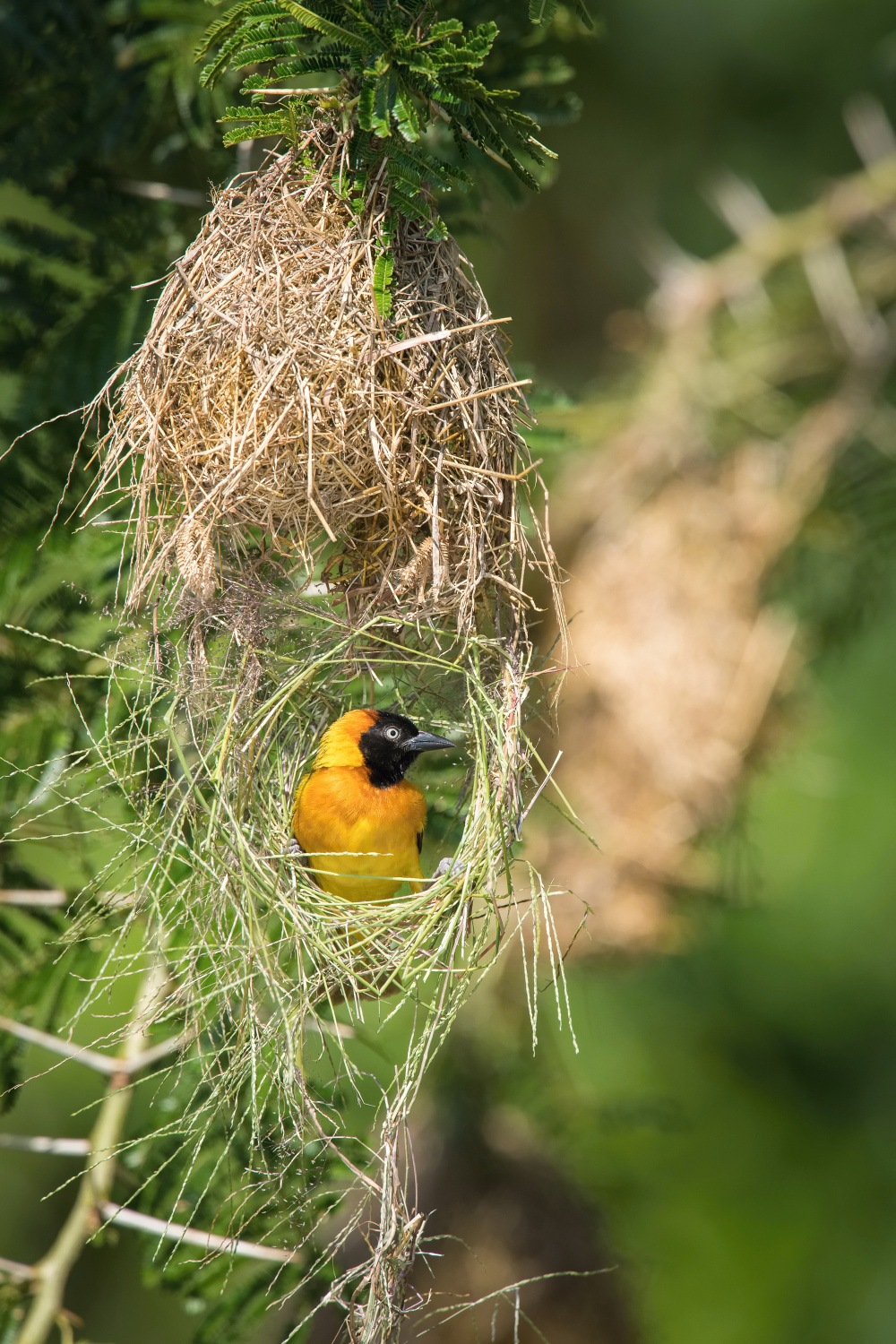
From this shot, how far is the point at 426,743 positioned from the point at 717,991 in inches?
330

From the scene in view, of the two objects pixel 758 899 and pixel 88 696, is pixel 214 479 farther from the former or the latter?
pixel 758 899

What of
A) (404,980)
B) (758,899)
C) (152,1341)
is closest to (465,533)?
(404,980)

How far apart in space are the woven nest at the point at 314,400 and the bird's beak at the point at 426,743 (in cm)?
34

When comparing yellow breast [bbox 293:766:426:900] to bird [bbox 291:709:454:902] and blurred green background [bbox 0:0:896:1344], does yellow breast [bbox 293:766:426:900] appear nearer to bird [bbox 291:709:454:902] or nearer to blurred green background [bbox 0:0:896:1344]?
bird [bbox 291:709:454:902]

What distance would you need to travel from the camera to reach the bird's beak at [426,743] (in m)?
2.31

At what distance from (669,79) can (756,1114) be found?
892cm

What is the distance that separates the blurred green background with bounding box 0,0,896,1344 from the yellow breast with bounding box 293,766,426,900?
1745 mm

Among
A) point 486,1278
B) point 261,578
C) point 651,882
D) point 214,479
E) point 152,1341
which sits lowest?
point 152,1341

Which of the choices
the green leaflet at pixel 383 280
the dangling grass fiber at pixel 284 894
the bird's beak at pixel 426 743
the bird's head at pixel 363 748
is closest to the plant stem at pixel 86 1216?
the dangling grass fiber at pixel 284 894

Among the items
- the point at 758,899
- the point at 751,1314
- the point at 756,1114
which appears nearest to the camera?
the point at 758,899

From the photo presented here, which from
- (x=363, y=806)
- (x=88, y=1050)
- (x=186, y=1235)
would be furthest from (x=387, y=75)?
(x=186, y=1235)

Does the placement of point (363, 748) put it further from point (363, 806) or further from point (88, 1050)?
point (88, 1050)

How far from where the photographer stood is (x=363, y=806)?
2400 mm

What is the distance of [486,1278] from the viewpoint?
3.55 metres
